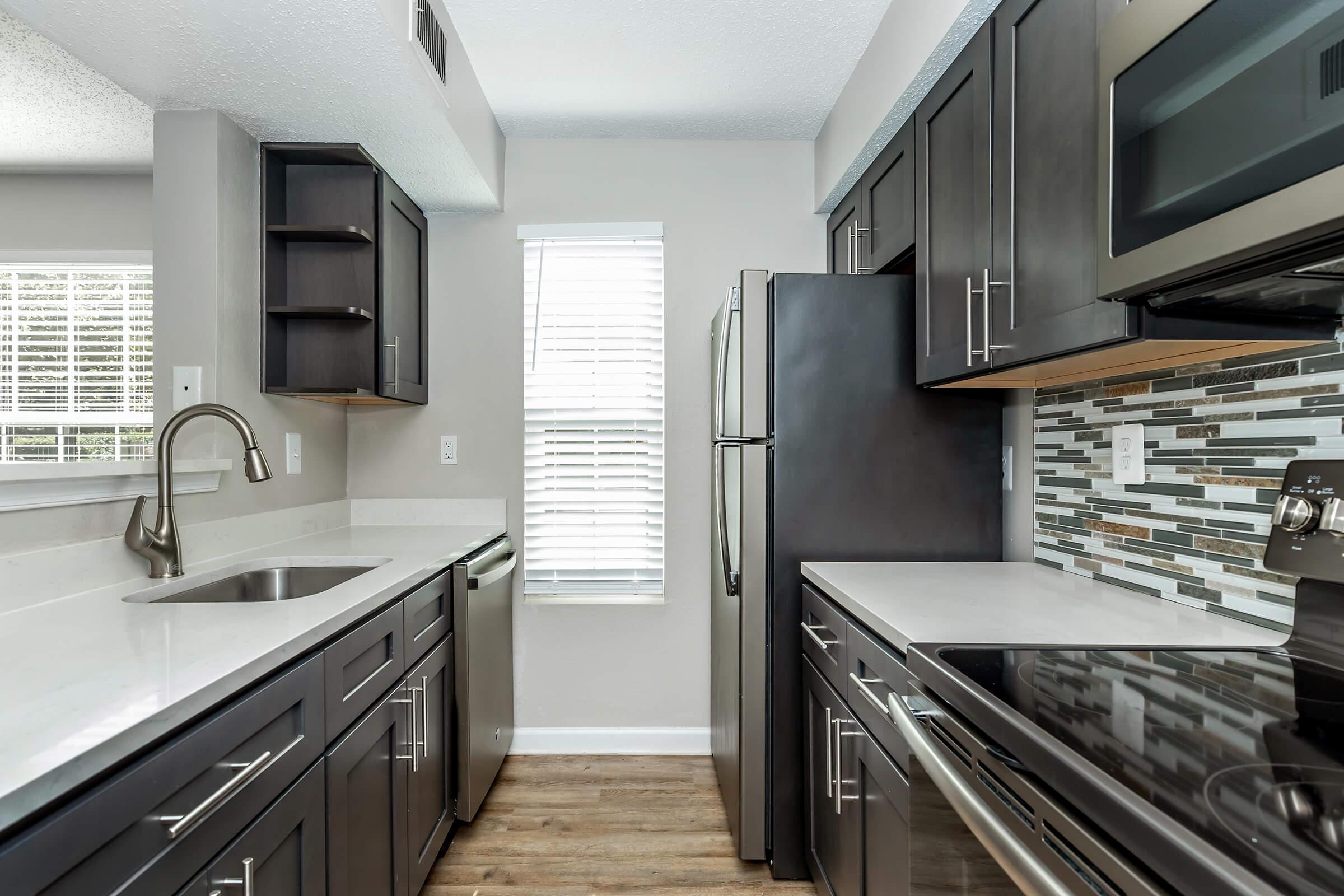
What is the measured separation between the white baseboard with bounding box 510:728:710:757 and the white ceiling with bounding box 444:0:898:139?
2.45 m

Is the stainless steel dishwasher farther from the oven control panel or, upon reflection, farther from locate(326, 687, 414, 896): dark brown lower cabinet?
the oven control panel

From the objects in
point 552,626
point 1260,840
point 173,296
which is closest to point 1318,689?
point 1260,840

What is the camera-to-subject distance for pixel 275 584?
72.5 inches

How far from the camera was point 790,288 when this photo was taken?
1.94 meters

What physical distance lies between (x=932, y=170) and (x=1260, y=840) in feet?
5.33

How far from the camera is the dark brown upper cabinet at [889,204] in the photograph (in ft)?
6.29

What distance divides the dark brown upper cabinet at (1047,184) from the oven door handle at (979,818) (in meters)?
0.69

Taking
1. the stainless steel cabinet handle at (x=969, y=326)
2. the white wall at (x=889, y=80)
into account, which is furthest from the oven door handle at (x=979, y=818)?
the white wall at (x=889, y=80)

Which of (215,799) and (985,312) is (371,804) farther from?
(985,312)

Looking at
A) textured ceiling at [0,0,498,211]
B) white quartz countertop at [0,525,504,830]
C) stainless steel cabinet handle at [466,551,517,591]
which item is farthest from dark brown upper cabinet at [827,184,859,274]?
white quartz countertop at [0,525,504,830]

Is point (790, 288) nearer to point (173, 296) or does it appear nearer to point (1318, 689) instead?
point (1318, 689)

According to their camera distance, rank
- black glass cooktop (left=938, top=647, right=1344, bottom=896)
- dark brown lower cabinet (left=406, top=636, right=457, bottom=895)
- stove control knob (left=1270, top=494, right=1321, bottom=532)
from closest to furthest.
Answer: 1. black glass cooktop (left=938, top=647, right=1344, bottom=896)
2. stove control knob (left=1270, top=494, right=1321, bottom=532)
3. dark brown lower cabinet (left=406, top=636, right=457, bottom=895)

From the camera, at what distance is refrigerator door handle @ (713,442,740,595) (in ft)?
6.64

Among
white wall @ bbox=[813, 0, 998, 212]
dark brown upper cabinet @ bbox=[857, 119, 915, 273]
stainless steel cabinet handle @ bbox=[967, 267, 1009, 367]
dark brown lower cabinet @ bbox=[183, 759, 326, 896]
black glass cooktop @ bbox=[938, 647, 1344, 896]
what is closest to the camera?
black glass cooktop @ bbox=[938, 647, 1344, 896]
